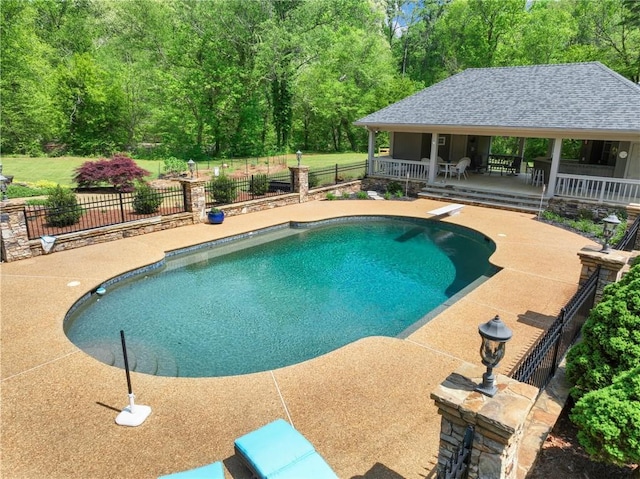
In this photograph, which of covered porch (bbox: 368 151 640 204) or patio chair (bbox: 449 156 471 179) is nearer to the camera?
covered porch (bbox: 368 151 640 204)

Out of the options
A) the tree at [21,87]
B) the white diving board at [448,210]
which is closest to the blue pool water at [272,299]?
the white diving board at [448,210]

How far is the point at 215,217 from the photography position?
593 inches

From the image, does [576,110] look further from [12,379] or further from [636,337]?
[12,379]

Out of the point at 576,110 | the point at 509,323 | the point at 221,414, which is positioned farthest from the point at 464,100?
the point at 221,414

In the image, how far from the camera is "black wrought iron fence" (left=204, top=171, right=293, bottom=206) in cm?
1659

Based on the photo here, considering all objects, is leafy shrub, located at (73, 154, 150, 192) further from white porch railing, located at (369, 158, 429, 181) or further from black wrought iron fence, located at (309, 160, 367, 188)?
white porch railing, located at (369, 158, 429, 181)

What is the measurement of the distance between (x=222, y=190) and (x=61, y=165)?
64.5 ft

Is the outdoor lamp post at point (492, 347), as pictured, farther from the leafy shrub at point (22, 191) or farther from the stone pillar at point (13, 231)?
the leafy shrub at point (22, 191)

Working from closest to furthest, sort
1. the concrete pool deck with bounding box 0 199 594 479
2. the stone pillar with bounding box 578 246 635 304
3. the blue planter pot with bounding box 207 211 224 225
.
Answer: the concrete pool deck with bounding box 0 199 594 479, the stone pillar with bounding box 578 246 635 304, the blue planter pot with bounding box 207 211 224 225

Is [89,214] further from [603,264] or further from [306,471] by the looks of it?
[603,264]

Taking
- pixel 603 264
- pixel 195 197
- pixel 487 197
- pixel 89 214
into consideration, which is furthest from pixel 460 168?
pixel 89 214

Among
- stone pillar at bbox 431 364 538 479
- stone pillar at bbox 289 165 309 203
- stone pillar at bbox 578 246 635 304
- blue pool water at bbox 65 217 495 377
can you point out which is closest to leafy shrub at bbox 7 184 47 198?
blue pool water at bbox 65 217 495 377

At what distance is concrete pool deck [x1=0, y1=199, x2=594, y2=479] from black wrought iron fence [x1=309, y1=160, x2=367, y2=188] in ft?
39.7

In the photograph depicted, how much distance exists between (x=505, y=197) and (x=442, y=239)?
18.0ft
